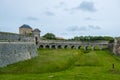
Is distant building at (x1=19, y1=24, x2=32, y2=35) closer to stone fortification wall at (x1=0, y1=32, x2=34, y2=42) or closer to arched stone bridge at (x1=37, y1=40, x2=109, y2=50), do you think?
arched stone bridge at (x1=37, y1=40, x2=109, y2=50)

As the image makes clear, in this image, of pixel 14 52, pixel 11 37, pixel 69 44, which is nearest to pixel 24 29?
pixel 69 44

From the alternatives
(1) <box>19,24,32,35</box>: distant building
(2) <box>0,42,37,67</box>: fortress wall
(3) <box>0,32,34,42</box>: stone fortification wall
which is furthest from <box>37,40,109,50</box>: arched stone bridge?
(3) <box>0,32,34,42</box>: stone fortification wall

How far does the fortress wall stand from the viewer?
3637 cm

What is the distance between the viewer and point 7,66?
120 ft

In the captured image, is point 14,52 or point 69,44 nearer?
point 14,52

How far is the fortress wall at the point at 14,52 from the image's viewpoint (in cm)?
3637

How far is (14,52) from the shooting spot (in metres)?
41.2

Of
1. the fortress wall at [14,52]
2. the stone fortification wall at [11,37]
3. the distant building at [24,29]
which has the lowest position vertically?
the fortress wall at [14,52]

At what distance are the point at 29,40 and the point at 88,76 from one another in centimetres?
2475

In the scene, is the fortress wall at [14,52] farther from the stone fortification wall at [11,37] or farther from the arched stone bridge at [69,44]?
the arched stone bridge at [69,44]

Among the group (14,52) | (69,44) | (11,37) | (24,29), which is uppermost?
(24,29)

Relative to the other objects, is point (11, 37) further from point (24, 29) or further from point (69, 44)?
point (69, 44)

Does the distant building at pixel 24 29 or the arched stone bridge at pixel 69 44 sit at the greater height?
the distant building at pixel 24 29

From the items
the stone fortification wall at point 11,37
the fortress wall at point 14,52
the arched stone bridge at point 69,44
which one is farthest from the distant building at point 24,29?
the stone fortification wall at point 11,37
